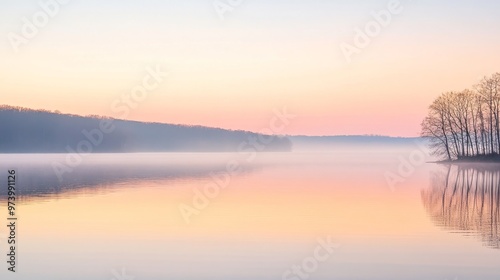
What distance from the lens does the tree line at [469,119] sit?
93438mm

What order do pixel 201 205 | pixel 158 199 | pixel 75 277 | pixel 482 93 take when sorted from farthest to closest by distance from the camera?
pixel 482 93
pixel 158 199
pixel 201 205
pixel 75 277

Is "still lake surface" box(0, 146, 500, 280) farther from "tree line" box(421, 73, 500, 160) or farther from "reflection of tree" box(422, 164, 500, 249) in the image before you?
"tree line" box(421, 73, 500, 160)

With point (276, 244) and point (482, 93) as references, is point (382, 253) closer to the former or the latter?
point (276, 244)

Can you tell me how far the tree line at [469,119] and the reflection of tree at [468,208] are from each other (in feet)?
150

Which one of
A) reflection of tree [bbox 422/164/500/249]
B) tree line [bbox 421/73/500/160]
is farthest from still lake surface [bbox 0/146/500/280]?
tree line [bbox 421/73/500/160]

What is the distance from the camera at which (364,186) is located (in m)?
52.5

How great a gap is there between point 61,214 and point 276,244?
14.3m

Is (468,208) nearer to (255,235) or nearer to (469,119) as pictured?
(255,235)

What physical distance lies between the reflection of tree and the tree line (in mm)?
45638

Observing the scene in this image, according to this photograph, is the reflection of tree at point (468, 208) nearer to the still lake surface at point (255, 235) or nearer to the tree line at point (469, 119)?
the still lake surface at point (255, 235)

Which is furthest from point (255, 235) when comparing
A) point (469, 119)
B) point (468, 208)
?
point (469, 119)

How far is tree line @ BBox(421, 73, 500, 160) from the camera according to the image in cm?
9344

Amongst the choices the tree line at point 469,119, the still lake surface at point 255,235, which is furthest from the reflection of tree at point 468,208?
the tree line at point 469,119

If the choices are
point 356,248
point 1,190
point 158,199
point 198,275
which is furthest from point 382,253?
point 1,190
